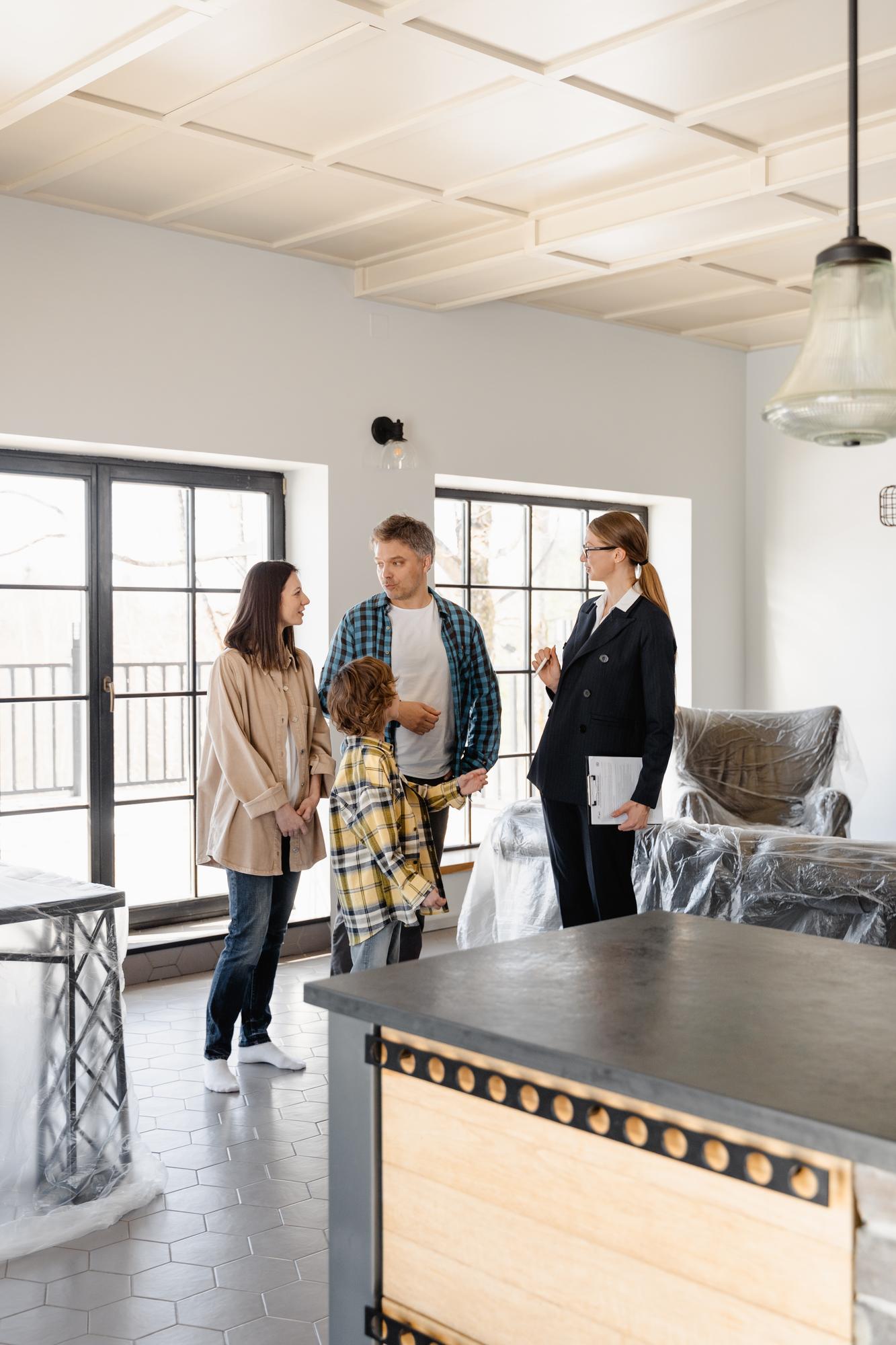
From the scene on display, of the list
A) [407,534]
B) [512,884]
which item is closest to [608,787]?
[407,534]

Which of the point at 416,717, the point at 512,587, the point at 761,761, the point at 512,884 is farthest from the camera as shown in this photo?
the point at 512,587

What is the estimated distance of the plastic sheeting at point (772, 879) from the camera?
3.20 m

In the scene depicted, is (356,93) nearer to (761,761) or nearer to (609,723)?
(609,723)

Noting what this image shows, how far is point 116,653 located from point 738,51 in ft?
9.25

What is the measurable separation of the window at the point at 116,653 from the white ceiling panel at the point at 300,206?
2.90 feet

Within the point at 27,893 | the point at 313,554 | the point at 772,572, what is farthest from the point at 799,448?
the point at 27,893

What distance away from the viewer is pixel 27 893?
8.89 feet

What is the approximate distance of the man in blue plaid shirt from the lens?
339cm

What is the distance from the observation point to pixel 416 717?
129 inches

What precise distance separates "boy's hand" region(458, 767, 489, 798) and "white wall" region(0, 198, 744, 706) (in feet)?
5.91

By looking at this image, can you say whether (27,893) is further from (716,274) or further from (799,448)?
(799,448)

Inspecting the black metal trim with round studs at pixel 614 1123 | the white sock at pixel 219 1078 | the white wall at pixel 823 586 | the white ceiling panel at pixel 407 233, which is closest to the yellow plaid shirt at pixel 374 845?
the white sock at pixel 219 1078

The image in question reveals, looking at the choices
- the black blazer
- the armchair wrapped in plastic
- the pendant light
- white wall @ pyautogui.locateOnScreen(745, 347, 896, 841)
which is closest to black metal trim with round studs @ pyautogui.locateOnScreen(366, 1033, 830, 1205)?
the pendant light

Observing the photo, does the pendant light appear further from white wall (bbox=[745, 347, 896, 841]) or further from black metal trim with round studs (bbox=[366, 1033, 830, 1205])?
white wall (bbox=[745, 347, 896, 841])
